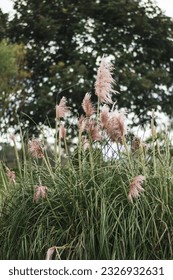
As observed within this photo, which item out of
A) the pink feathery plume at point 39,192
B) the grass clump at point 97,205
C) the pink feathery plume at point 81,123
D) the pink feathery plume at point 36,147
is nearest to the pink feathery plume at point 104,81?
the grass clump at point 97,205

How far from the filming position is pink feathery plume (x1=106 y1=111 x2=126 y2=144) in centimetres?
403

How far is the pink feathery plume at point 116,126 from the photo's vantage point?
4.03 metres

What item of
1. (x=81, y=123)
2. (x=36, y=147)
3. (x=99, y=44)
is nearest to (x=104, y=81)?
(x=81, y=123)

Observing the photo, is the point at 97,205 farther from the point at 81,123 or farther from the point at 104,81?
the point at 104,81

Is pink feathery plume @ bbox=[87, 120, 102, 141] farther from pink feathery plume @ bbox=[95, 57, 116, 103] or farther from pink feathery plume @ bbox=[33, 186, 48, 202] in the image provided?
pink feathery plume @ bbox=[33, 186, 48, 202]

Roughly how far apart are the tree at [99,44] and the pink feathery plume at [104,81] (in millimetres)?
17136

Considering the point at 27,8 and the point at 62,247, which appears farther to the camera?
the point at 27,8

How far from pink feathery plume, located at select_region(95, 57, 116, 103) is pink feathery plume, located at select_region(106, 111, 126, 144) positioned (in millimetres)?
181

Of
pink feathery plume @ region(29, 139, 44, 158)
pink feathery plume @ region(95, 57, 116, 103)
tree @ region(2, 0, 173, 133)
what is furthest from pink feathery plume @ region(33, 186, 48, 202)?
tree @ region(2, 0, 173, 133)

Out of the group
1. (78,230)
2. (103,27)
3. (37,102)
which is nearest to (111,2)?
(103,27)

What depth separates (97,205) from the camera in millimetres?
4086

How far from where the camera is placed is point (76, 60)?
21969 millimetres
